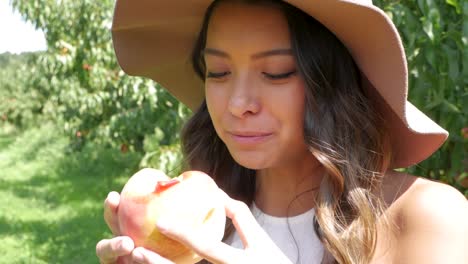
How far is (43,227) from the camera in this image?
661 centimetres

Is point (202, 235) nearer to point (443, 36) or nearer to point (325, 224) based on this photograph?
point (325, 224)

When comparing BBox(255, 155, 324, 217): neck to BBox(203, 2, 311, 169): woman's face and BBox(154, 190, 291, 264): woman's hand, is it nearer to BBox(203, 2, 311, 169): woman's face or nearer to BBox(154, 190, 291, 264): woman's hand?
BBox(203, 2, 311, 169): woman's face

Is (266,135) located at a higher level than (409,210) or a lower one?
higher

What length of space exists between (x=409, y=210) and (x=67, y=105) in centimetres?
744

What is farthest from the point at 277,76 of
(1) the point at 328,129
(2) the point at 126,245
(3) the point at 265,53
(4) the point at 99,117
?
(4) the point at 99,117

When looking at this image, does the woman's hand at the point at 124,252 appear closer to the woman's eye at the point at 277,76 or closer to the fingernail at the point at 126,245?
the fingernail at the point at 126,245

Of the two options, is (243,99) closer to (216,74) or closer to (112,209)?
(216,74)

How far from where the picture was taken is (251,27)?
1.27 metres

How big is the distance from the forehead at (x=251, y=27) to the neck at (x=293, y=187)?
30 cm

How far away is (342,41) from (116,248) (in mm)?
592

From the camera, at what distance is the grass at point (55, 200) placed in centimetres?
575

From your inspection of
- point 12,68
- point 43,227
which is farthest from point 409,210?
point 12,68

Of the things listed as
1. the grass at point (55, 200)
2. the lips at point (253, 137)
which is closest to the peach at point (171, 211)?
the lips at point (253, 137)

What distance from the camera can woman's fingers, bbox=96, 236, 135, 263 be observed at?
1051 millimetres
